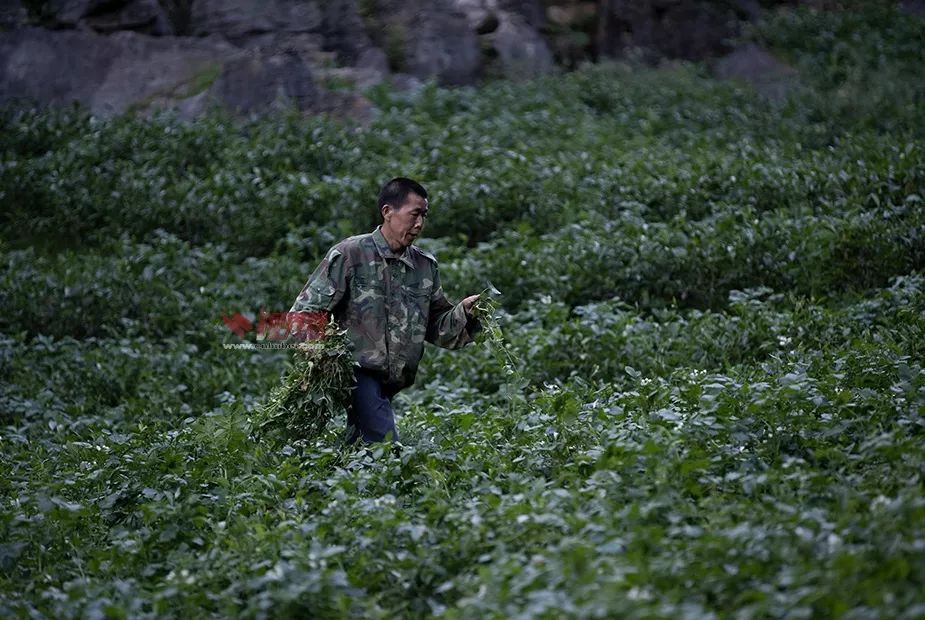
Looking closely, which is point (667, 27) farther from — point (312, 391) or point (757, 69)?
point (312, 391)

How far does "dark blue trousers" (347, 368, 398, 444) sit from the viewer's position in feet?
19.4

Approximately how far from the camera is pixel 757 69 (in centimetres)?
1817

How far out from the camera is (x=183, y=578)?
4363 millimetres

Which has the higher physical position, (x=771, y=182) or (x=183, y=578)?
(x=183, y=578)

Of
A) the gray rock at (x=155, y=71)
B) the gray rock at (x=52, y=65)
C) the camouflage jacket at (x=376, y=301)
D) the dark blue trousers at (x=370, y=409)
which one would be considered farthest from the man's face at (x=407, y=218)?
the gray rock at (x=52, y=65)

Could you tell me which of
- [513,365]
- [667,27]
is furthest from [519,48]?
[513,365]

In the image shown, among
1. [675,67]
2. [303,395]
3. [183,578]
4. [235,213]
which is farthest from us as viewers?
[675,67]

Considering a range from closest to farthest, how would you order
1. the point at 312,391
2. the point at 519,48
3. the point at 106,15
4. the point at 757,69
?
the point at 312,391, the point at 106,15, the point at 757,69, the point at 519,48

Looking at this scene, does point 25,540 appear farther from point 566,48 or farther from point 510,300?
point 566,48

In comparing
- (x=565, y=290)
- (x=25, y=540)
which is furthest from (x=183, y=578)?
(x=565, y=290)

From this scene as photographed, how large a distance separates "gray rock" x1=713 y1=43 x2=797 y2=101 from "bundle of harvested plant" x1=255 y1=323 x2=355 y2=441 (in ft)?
40.2

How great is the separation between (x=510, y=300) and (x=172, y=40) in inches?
325

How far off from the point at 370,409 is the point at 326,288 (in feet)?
2.29

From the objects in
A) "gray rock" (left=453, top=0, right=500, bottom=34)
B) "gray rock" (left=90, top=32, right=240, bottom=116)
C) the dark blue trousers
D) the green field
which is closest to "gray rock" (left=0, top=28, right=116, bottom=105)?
"gray rock" (left=90, top=32, right=240, bottom=116)
